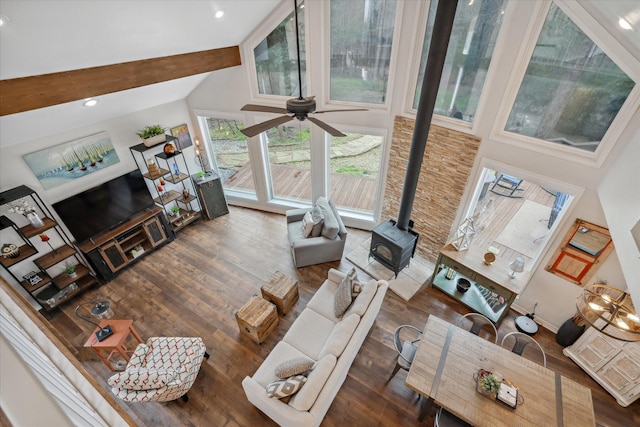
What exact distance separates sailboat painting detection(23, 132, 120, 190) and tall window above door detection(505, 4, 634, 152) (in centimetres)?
626

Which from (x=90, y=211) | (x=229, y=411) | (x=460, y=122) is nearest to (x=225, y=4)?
(x=460, y=122)

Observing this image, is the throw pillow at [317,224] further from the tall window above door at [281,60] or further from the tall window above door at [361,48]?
the tall window above door at [281,60]

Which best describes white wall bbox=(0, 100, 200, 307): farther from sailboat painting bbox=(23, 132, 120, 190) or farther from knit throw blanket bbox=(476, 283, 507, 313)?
knit throw blanket bbox=(476, 283, 507, 313)

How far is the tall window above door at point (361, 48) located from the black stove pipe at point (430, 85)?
4.03 feet

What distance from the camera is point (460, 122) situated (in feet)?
13.6

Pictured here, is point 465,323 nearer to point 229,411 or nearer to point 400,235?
point 400,235

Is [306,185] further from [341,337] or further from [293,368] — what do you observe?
[293,368]

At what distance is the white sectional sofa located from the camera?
270cm

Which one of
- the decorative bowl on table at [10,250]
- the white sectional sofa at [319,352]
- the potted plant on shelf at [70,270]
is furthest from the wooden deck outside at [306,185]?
the decorative bowl on table at [10,250]

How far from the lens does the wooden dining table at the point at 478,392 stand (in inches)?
101

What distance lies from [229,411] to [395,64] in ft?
16.9

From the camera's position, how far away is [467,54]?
3785 millimetres

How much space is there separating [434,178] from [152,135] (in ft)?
16.4

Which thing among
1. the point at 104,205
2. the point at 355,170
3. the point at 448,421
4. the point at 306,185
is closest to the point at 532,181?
the point at 448,421
